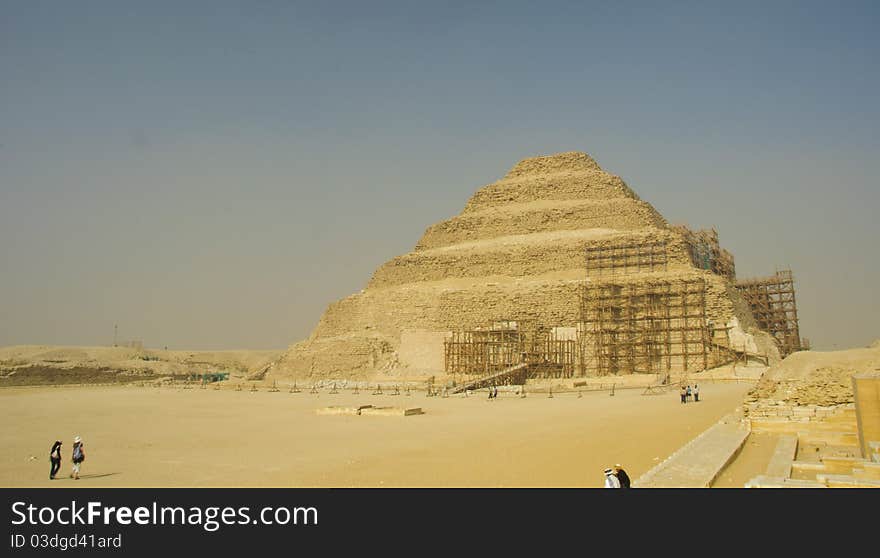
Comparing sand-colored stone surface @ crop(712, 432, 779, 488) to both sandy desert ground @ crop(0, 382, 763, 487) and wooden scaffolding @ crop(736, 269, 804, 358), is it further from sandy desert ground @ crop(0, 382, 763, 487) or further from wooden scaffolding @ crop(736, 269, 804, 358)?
wooden scaffolding @ crop(736, 269, 804, 358)

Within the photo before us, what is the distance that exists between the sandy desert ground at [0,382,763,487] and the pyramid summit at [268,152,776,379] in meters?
16.6

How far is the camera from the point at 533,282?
154ft

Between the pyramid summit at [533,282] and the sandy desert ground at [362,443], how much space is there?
652 inches

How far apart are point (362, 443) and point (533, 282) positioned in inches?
1322

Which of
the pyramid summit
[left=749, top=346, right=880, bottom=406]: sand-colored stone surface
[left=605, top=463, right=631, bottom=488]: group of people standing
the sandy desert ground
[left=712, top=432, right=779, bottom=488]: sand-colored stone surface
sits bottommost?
the sandy desert ground

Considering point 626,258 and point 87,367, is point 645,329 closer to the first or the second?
point 626,258

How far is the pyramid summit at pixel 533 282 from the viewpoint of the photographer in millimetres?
41538

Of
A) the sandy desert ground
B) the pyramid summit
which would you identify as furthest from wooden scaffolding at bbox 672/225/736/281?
the sandy desert ground

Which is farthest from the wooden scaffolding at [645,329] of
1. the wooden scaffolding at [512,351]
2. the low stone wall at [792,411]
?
the low stone wall at [792,411]

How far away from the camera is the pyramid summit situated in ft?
136

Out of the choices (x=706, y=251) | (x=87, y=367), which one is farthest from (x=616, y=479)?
(x=87, y=367)

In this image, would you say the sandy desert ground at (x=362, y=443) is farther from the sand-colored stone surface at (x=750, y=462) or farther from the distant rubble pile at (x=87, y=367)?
the distant rubble pile at (x=87, y=367)

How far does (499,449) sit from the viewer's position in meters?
13.0

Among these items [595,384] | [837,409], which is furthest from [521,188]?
[837,409]
